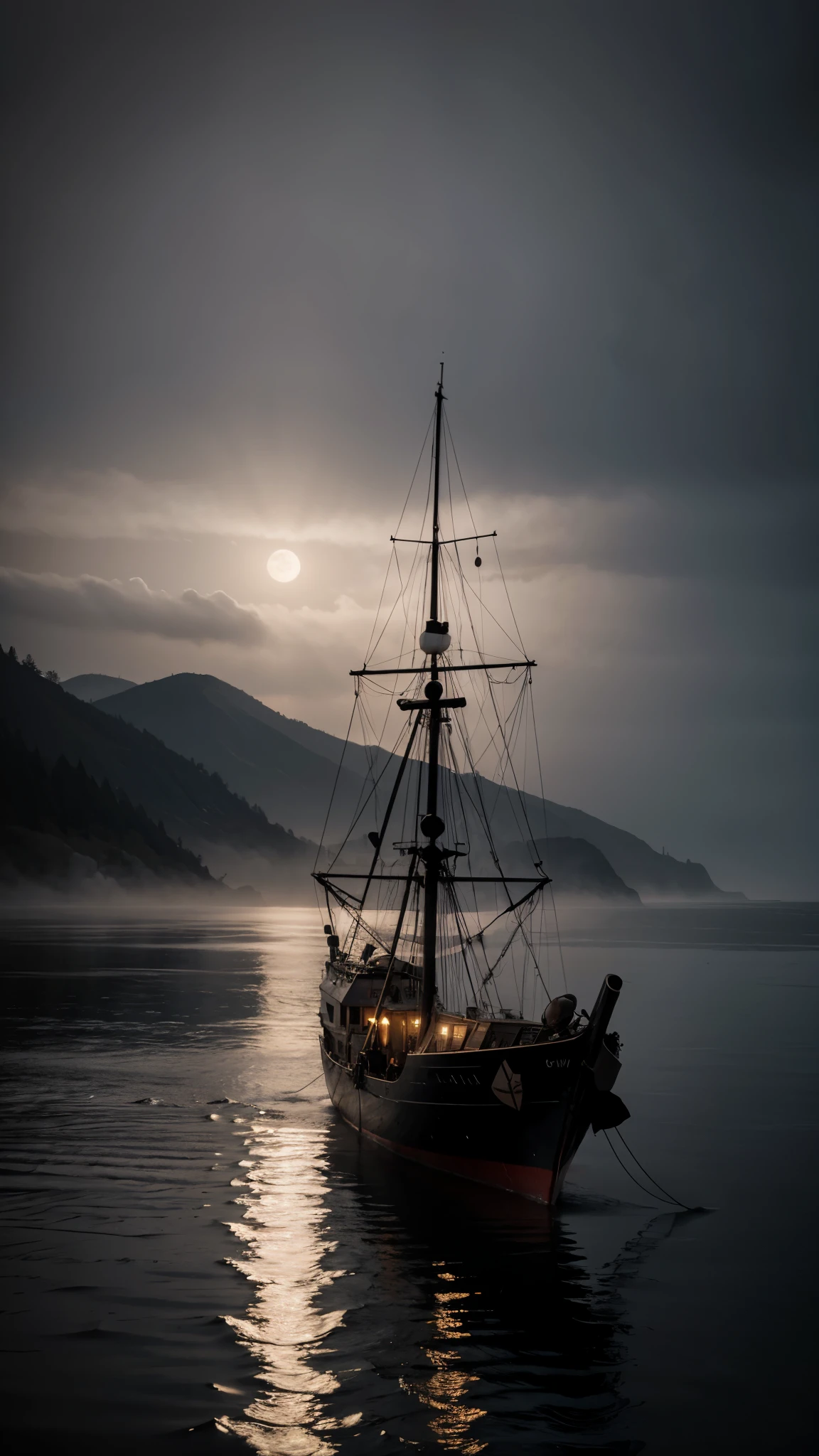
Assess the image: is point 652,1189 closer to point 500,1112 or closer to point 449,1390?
point 500,1112

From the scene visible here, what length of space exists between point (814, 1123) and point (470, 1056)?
23123 mm

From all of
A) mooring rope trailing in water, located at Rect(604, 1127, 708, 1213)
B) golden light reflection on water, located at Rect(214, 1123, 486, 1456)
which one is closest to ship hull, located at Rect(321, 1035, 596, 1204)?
golden light reflection on water, located at Rect(214, 1123, 486, 1456)

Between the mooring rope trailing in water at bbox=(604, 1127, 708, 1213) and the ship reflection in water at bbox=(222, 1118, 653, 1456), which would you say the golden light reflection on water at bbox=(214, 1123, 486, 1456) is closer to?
the ship reflection in water at bbox=(222, 1118, 653, 1456)

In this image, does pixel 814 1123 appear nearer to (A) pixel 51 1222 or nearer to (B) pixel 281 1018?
(A) pixel 51 1222

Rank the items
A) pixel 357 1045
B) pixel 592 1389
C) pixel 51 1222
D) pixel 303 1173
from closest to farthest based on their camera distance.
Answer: pixel 592 1389
pixel 51 1222
pixel 303 1173
pixel 357 1045

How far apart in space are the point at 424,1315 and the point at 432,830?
18438 millimetres

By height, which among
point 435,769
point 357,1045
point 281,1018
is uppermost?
point 435,769

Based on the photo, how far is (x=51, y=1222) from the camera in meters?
25.9

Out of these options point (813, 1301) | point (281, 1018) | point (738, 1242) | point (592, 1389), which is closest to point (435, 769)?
point (738, 1242)

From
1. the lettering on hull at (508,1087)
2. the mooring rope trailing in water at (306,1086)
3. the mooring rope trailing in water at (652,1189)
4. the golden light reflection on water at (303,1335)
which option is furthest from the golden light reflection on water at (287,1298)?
the mooring rope trailing in water at (652,1189)

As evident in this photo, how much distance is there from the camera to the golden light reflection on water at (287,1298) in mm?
16125

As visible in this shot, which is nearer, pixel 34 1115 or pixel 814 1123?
pixel 34 1115

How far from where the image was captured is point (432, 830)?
37375mm

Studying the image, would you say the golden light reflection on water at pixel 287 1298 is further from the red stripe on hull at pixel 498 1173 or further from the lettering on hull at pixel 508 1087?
the lettering on hull at pixel 508 1087
